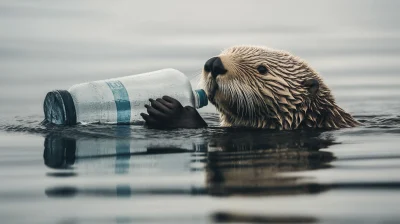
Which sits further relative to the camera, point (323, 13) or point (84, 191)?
point (323, 13)

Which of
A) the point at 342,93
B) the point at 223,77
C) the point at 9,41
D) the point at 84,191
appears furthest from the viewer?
the point at 9,41

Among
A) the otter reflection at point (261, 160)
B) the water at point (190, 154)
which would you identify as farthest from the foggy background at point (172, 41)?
the otter reflection at point (261, 160)

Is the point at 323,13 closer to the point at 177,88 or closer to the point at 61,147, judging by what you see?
the point at 177,88

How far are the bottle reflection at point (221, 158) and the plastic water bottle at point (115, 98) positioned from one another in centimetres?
44

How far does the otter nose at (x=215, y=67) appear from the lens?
293 inches

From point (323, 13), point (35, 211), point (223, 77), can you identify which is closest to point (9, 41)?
point (323, 13)

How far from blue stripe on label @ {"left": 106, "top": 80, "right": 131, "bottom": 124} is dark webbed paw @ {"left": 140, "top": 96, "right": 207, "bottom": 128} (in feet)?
1.30

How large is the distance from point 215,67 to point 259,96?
1.91 ft

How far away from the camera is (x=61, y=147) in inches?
266

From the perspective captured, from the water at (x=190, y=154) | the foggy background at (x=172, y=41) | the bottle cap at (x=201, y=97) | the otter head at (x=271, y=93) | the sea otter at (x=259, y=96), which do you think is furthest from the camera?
the foggy background at (x=172, y=41)

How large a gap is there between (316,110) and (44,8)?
1267 centimetres

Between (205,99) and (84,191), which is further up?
(205,99)

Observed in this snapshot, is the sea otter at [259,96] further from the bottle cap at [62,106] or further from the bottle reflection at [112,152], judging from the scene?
the bottle cap at [62,106]

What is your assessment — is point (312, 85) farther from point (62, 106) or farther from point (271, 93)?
point (62, 106)
